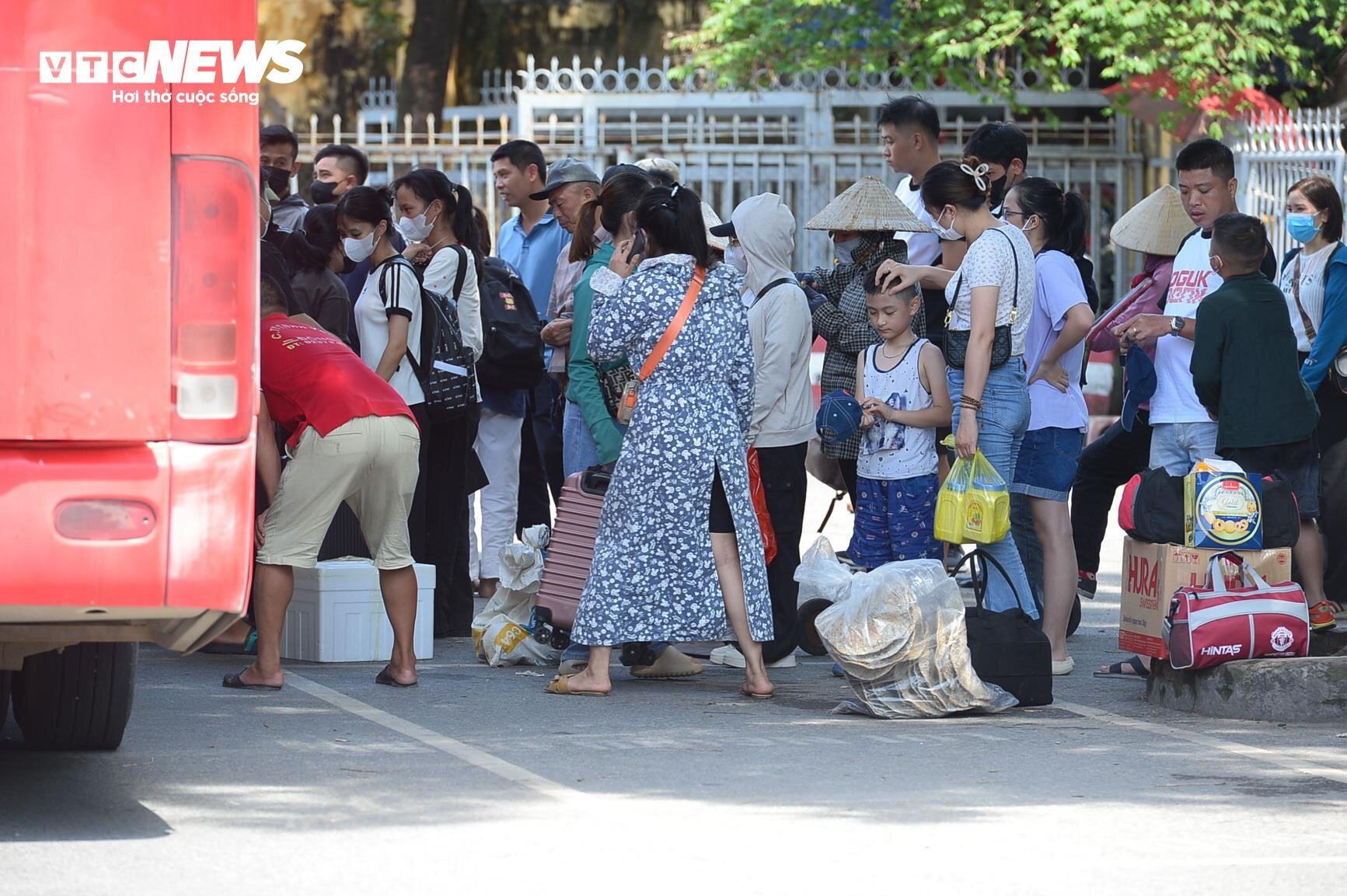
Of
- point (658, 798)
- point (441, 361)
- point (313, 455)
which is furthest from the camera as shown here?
point (441, 361)

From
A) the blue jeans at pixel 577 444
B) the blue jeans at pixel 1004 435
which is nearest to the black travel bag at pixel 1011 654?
the blue jeans at pixel 1004 435

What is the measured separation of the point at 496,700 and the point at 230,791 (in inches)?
69.6

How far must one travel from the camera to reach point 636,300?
24.4 ft

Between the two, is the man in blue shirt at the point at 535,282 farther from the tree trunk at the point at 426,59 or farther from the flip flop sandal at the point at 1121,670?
the tree trunk at the point at 426,59

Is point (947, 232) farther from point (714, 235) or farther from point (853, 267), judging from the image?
point (714, 235)

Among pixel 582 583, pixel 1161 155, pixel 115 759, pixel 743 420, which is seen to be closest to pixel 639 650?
pixel 582 583

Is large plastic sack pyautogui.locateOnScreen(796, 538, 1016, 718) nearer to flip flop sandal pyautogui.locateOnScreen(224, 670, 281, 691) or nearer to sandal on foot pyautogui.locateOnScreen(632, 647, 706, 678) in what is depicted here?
sandal on foot pyautogui.locateOnScreen(632, 647, 706, 678)

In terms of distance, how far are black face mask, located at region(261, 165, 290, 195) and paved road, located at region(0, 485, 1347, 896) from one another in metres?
3.21

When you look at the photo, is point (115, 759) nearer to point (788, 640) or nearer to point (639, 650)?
point (639, 650)

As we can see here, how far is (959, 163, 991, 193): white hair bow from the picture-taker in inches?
318

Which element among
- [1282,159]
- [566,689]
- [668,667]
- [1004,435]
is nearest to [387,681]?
[566,689]

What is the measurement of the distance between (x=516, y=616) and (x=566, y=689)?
0.89 m

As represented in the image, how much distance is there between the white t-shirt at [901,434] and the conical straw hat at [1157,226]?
5.37 feet

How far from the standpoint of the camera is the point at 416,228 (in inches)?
366
